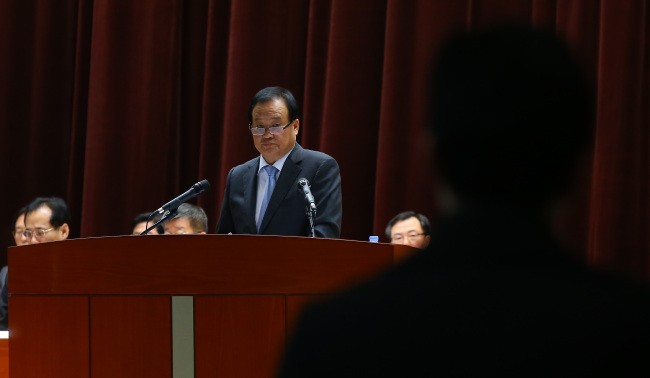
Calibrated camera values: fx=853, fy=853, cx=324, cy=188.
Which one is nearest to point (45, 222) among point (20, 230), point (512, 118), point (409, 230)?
point (20, 230)

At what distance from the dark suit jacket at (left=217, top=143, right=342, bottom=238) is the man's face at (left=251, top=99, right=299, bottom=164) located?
4 centimetres

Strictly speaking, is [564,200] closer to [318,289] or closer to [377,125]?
[318,289]

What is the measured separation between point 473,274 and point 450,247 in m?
0.03

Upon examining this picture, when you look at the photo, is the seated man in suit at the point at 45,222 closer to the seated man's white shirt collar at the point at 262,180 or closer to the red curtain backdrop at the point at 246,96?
the red curtain backdrop at the point at 246,96

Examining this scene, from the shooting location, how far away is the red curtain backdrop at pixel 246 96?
11.1 ft

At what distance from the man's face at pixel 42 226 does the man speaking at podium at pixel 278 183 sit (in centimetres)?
103

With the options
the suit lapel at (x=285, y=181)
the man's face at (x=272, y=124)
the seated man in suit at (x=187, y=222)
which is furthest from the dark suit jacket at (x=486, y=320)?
the seated man in suit at (x=187, y=222)

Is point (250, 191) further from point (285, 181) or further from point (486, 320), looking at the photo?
point (486, 320)

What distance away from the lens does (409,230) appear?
3.25 metres

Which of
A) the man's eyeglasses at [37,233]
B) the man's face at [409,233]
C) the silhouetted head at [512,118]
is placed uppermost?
the silhouetted head at [512,118]

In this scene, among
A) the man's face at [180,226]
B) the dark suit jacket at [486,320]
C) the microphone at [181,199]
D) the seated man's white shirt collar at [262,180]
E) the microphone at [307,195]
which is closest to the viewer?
the dark suit jacket at [486,320]

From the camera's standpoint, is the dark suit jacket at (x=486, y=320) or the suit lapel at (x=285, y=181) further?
the suit lapel at (x=285, y=181)

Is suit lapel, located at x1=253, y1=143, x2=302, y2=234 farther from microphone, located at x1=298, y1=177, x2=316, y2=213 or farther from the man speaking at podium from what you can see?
microphone, located at x1=298, y1=177, x2=316, y2=213

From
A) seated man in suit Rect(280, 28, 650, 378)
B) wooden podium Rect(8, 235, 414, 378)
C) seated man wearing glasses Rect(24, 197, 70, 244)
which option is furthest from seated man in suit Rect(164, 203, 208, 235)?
seated man in suit Rect(280, 28, 650, 378)
